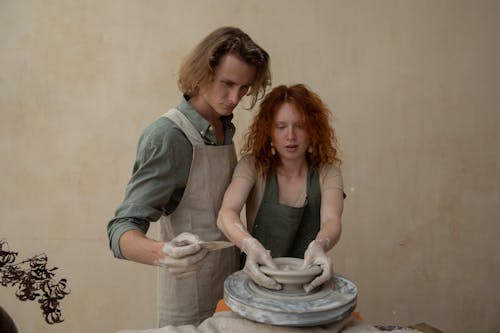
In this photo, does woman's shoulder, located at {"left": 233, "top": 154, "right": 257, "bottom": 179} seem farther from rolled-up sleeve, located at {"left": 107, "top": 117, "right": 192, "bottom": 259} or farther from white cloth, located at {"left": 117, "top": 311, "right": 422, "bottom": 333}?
white cloth, located at {"left": 117, "top": 311, "right": 422, "bottom": 333}

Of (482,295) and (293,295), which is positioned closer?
(293,295)

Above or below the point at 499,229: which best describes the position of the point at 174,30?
above

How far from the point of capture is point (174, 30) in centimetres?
312

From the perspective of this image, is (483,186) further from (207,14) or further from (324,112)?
(207,14)

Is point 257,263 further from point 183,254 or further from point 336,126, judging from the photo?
point 336,126

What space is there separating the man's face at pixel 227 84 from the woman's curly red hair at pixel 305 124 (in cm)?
19

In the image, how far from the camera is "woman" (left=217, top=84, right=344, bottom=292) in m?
1.89

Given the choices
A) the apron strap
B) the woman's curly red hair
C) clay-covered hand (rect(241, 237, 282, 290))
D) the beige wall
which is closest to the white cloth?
clay-covered hand (rect(241, 237, 282, 290))

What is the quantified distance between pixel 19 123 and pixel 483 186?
136 inches

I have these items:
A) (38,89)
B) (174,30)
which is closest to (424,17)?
(174,30)

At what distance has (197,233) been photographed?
182 centimetres

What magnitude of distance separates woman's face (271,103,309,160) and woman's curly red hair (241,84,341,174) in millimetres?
22

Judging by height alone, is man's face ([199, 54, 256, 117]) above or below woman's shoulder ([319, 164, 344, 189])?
above

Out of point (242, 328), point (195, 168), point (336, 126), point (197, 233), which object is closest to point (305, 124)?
point (195, 168)
